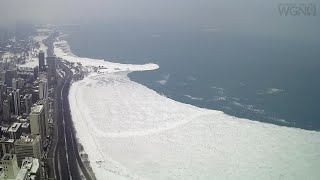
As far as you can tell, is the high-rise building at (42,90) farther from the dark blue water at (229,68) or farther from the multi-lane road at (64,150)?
the dark blue water at (229,68)

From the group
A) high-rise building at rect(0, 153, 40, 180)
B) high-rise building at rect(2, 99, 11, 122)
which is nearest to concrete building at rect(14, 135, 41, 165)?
high-rise building at rect(0, 153, 40, 180)

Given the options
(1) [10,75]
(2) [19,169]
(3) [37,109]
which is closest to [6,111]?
(3) [37,109]

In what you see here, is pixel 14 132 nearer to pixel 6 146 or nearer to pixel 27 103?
pixel 6 146

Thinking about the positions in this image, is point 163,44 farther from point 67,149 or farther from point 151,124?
point 67,149

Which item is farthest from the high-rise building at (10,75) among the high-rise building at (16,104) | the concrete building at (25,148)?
the concrete building at (25,148)

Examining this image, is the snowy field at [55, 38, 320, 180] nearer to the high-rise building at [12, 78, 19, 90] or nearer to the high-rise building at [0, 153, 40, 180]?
the high-rise building at [0, 153, 40, 180]
